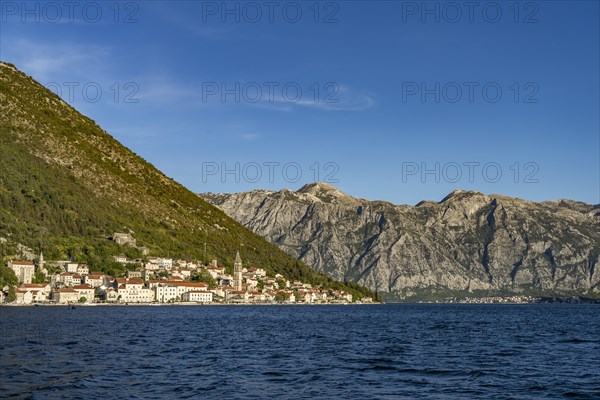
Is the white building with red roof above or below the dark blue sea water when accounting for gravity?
above

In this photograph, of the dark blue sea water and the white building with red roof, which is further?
the white building with red roof

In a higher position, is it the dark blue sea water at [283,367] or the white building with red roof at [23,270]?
the white building with red roof at [23,270]

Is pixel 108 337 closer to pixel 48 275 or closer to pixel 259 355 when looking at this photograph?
pixel 259 355

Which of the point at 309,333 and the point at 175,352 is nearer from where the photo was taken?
the point at 175,352

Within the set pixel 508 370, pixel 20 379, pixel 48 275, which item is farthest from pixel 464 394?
pixel 48 275

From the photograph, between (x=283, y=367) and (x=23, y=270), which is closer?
(x=283, y=367)

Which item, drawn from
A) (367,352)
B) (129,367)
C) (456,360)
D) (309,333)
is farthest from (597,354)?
(129,367)

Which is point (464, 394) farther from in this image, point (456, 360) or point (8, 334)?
point (8, 334)

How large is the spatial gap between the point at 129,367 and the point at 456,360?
2622 cm

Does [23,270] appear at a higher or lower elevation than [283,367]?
higher

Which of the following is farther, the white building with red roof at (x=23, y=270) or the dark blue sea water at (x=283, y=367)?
the white building with red roof at (x=23, y=270)

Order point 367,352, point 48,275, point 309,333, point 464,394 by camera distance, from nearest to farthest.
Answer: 1. point 464,394
2. point 367,352
3. point 309,333
4. point 48,275

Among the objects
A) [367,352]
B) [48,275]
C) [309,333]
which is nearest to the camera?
[367,352]

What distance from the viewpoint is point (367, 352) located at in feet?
190
